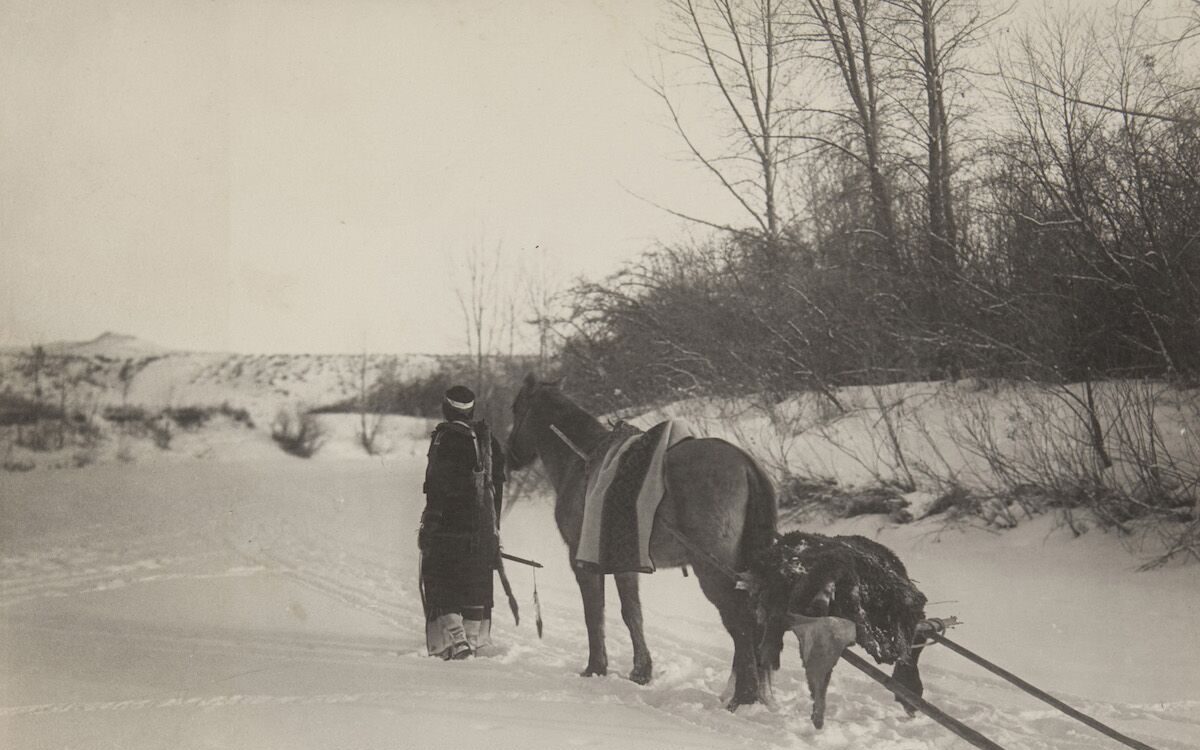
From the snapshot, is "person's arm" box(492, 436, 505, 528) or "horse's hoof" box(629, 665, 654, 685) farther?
"person's arm" box(492, 436, 505, 528)

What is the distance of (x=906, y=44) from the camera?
9.24 m

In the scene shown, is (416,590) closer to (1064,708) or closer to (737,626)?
(737,626)

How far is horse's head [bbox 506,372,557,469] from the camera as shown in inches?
228

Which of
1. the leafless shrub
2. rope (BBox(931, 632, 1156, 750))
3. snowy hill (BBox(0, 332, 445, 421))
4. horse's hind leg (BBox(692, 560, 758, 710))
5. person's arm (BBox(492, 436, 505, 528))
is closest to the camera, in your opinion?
rope (BBox(931, 632, 1156, 750))

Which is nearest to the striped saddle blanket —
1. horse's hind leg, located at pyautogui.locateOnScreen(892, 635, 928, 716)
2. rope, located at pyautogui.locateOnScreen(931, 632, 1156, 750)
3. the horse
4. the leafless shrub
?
the horse

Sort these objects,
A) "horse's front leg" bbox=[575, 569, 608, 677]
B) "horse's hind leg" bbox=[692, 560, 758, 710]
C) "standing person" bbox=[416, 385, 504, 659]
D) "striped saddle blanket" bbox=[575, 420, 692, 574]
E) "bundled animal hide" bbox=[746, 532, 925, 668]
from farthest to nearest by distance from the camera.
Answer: "standing person" bbox=[416, 385, 504, 659]
"horse's front leg" bbox=[575, 569, 608, 677]
"striped saddle blanket" bbox=[575, 420, 692, 574]
"horse's hind leg" bbox=[692, 560, 758, 710]
"bundled animal hide" bbox=[746, 532, 925, 668]

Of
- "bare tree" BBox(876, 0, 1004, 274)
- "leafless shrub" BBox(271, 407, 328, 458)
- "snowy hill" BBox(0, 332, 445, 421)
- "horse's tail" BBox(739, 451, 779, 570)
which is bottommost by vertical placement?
"horse's tail" BBox(739, 451, 779, 570)

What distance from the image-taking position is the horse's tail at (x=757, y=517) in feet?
15.1

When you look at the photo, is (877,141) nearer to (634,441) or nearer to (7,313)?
(634,441)

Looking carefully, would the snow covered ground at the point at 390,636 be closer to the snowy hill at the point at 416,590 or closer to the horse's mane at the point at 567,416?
the snowy hill at the point at 416,590

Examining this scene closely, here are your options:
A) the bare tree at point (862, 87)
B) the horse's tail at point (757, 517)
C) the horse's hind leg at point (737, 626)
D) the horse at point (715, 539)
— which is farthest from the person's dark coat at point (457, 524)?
the bare tree at point (862, 87)

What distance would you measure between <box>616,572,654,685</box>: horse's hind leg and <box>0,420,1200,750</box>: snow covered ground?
0.34 feet

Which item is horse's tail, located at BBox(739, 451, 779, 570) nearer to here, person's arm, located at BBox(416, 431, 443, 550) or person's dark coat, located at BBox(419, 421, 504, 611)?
person's dark coat, located at BBox(419, 421, 504, 611)

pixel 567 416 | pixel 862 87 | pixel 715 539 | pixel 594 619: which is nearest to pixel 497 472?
pixel 567 416
